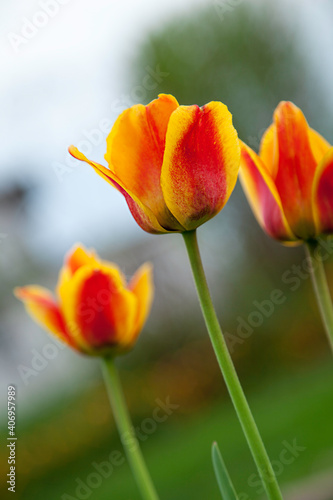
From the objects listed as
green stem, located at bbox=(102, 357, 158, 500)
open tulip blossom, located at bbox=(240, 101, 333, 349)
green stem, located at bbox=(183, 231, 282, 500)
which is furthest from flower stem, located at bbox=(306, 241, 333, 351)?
green stem, located at bbox=(102, 357, 158, 500)

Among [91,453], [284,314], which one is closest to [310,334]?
[284,314]

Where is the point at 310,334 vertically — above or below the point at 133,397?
below

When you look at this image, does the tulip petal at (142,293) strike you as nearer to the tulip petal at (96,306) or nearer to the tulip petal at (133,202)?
the tulip petal at (96,306)

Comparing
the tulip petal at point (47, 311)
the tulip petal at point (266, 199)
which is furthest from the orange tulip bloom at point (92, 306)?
the tulip petal at point (266, 199)

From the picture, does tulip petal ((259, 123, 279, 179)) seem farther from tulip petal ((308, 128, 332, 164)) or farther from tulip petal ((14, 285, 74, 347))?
tulip petal ((14, 285, 74, 347))

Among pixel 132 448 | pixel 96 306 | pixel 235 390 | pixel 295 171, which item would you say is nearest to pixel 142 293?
pixel 96 306

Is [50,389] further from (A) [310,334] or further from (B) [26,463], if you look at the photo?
(A) [310,334]

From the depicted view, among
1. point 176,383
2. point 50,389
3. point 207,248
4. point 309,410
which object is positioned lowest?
point 309,410
